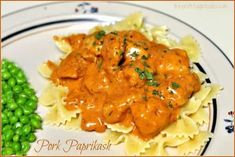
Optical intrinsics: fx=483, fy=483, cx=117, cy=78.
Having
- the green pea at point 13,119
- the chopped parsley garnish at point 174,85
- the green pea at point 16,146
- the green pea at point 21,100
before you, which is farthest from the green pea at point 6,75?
the chopped parsley garnish at point 174,85

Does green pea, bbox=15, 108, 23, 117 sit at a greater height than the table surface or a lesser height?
lesser

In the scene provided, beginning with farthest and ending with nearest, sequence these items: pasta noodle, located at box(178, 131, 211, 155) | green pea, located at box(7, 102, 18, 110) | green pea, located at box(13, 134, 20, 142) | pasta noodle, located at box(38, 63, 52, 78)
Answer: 1. pasta noodle, located at box(38, 63, 52, 78)
2. green pea, located at box(7, 102, 18, 110)
3. green pea, located at box(13, 134, 20, 142)
4. pasta noodle, located at box(178, 131, 211, 155)

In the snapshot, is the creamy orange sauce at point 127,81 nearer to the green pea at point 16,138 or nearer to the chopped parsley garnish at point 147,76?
the chopped parsley garnish at point 147,76

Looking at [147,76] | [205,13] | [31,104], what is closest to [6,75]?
[31,104]

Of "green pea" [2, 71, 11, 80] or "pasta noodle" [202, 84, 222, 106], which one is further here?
"green pea" [2, 71, 11, 80]

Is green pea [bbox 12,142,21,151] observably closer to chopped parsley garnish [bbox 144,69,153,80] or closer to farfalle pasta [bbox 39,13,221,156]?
farfalle pasta [bbox 39,13,221,156]

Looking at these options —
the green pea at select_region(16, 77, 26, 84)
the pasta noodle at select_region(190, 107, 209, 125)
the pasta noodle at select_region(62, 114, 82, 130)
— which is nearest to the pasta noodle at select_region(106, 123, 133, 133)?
the pasta noodle at select_region(62, 114, 82, 130)

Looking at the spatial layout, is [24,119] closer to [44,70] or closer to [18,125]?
[18,125]
